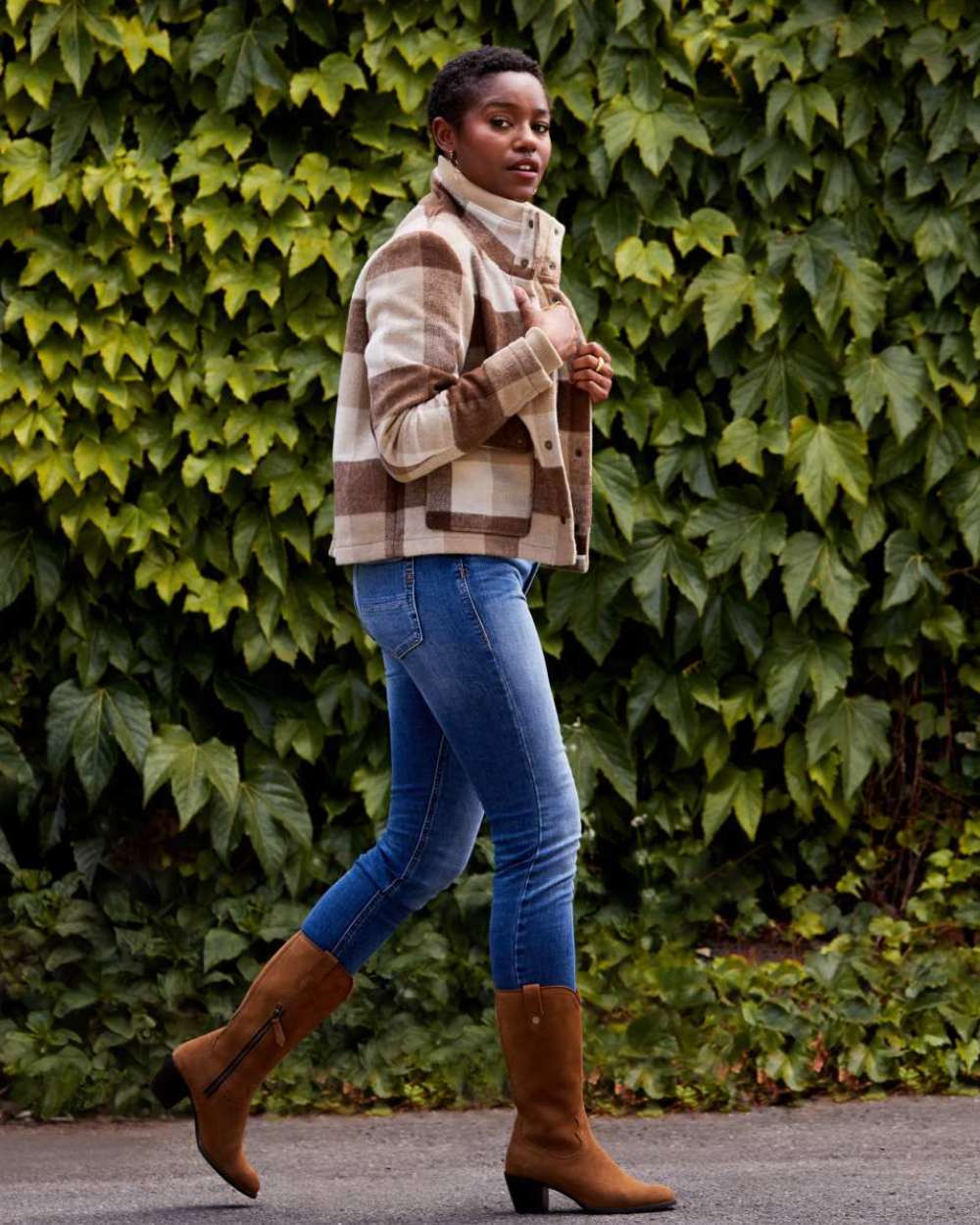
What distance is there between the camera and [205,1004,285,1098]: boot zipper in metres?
3.27

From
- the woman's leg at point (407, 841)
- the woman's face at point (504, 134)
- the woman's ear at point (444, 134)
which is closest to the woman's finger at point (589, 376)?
the woman's face at point (504, 134)

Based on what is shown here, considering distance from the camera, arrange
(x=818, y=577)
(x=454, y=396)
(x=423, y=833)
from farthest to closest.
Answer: (x=818, y=577) → (x=423, y=833) → (x=454, y=396)

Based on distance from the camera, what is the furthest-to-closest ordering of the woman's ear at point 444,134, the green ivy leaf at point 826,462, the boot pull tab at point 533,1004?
1. the green ivy leaf at point 826,462
2. the woman's ear at point 444,134
3. the boot pull tab at point 533,1004

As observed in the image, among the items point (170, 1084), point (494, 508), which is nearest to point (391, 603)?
point (494, 508)

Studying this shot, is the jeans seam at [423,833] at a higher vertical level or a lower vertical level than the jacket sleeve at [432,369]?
lower

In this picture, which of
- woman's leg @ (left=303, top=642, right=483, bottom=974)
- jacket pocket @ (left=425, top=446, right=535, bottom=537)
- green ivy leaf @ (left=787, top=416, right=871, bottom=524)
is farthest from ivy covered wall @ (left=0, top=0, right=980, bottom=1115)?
jacket pocket @ (left=425, top=446, right=535, bottom=537)

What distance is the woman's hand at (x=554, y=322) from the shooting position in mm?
3016

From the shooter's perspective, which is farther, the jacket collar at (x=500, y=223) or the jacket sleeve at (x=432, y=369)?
the jacket collar at (x=500, y=223)

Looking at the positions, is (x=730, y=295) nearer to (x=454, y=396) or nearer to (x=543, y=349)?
(x=543, y=349)

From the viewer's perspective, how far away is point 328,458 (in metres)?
4.74

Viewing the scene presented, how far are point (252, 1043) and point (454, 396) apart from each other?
3.95 ft

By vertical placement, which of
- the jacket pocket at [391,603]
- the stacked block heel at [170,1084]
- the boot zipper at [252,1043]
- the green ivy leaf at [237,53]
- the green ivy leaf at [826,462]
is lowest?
the stacked block heel at [170,1084]

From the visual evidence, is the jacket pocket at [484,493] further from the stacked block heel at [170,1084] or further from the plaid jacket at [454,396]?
the stacked block heel at [170,1084]

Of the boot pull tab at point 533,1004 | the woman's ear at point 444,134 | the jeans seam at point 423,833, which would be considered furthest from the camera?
the jeans seam at point 423,833
